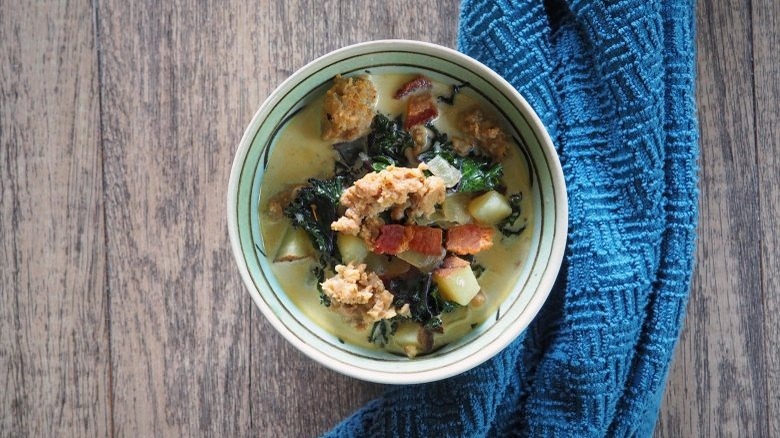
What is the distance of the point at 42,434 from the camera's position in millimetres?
1771

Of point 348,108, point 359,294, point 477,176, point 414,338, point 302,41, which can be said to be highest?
point 302,41

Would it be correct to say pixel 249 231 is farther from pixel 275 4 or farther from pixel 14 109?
pixel 14 109

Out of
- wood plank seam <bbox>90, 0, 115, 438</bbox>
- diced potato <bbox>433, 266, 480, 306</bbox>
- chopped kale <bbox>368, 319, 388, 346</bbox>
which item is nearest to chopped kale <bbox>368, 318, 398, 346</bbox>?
chopped kale <bbox>368, 319, 388, 346</bbox>

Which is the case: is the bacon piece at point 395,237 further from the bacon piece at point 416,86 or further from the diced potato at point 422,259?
the bacon piece at point 416,86

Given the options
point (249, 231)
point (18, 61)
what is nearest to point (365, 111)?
point (249, 231)

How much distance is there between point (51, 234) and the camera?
1765 millimetres

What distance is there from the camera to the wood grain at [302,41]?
5.66ft

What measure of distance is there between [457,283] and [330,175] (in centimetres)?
33

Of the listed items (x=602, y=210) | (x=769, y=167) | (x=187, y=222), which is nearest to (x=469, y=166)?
(x=602, y=210)

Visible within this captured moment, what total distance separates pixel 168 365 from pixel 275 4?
90 cm

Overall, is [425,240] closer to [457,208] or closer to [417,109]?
[457,208]

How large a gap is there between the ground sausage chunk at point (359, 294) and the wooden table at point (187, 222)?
397 mm

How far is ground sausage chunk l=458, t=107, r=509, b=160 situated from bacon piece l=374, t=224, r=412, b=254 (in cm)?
24

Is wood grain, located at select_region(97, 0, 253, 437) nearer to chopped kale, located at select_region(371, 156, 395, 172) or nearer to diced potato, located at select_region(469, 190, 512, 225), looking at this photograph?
chopped kale, located at select_region(371, 156, 395, 172)
